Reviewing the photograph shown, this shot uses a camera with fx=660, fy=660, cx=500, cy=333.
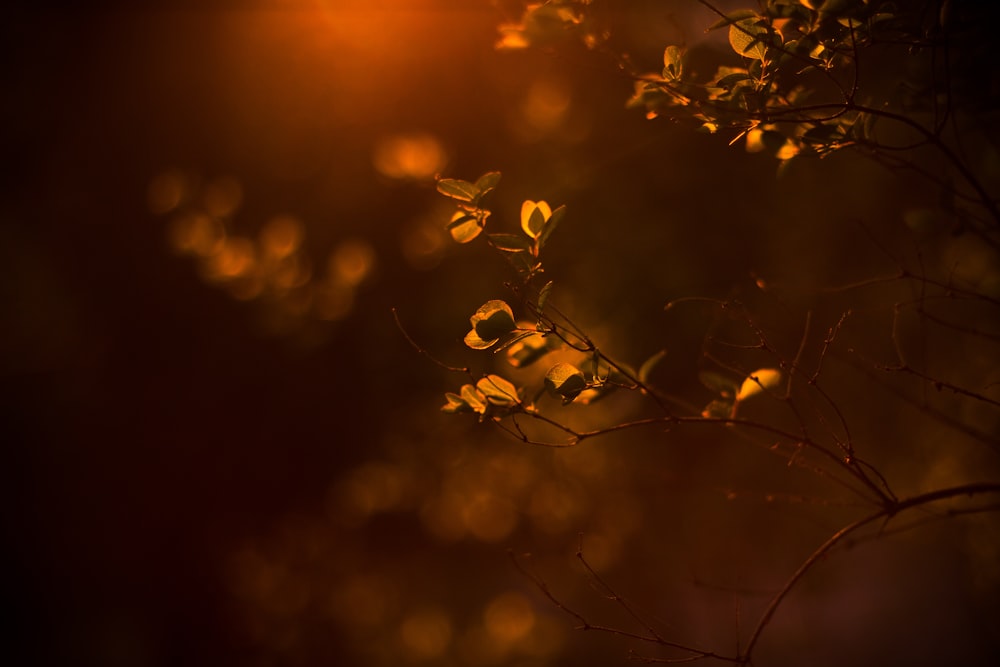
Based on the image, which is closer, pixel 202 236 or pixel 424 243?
pixel 202 236

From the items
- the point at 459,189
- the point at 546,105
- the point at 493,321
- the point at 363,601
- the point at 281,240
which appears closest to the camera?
the point at 493,321

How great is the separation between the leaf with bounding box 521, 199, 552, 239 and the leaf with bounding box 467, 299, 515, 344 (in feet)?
0.42

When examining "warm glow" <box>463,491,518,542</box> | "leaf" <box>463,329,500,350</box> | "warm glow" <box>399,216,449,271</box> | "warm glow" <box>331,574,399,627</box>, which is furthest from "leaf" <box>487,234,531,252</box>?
"warm glow" <box>331,574,399,627</box>

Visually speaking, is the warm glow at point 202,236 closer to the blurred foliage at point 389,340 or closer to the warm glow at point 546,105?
the blurred foliage at point 389,340

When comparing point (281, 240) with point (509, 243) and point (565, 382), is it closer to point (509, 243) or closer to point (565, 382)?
point (509, 243)

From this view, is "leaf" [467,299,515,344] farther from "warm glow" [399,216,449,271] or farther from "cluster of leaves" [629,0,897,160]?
"warm glow" [399,216,449,271]

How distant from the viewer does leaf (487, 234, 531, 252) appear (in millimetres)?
948

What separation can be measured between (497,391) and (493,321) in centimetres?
14

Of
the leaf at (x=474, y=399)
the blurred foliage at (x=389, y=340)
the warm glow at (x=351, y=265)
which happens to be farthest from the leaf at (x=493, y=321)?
the warm glow at (x=351, y=265)

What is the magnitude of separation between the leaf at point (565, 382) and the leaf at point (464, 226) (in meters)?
0.26

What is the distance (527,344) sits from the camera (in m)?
1.06

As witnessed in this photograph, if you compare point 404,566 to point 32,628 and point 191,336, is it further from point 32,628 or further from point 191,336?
point 32,628

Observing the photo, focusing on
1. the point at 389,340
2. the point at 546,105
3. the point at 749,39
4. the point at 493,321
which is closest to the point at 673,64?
the point at 749,39

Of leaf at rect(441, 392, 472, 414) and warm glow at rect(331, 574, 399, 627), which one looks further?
warm glow at rect(331, 574, 399, 627)
